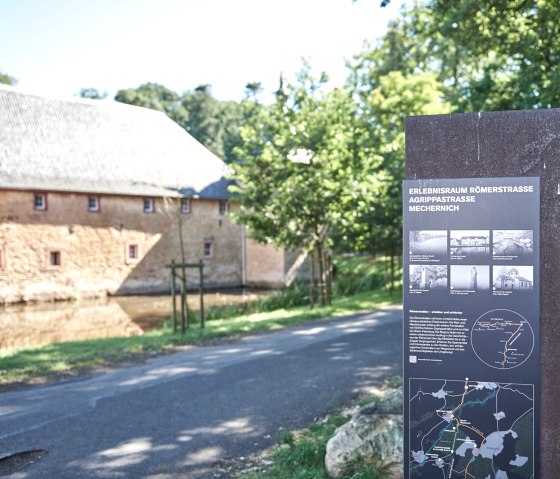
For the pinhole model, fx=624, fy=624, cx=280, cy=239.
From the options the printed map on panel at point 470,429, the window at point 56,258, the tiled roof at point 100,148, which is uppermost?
the tiled roof at point 100,148

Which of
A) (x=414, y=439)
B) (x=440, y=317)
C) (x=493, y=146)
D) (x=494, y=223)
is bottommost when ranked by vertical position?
(x=414, y=439)

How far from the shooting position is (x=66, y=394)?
911 centimetres

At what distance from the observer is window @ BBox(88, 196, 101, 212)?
104 feet

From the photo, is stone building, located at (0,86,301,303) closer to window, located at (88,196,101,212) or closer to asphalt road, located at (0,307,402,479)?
window, located at (88,196,101,212)

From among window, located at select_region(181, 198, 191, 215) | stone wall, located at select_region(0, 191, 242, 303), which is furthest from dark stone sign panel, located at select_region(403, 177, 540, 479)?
window, located at select_region(181, 198, 191, 215)

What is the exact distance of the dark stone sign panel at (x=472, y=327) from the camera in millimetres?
3953

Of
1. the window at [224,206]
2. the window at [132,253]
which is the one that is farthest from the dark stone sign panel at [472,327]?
the window at [224,206]

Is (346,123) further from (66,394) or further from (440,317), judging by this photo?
Answer: (440,317)

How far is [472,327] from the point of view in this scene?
4.04 metres

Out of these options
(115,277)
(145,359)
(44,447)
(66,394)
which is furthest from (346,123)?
(115,277)

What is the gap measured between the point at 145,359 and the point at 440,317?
9039 millimetres

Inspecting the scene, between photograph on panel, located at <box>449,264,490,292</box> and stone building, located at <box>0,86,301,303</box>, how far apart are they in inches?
1056

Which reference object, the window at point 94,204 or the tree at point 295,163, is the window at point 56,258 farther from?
the tree at point 295,163

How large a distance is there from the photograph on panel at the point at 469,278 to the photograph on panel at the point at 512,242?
0.47 ft
